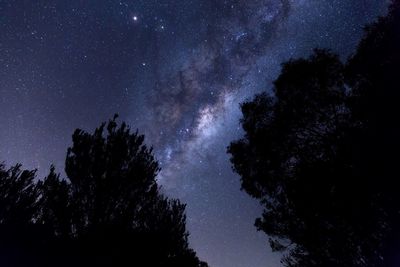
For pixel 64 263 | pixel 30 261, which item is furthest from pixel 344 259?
pixel 30 261

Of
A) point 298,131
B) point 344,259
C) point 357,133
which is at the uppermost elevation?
point 298,131

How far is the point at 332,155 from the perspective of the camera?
1399 cm

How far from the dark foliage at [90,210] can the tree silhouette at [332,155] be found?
20.3 ft

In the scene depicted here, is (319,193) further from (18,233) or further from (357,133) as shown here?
(18,233)

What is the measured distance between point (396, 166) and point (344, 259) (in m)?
5.80

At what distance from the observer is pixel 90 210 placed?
14.5 metres

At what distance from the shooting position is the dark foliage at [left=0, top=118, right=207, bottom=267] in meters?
14.0

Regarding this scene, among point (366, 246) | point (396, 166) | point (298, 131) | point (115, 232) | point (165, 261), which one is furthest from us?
point (165, 261)

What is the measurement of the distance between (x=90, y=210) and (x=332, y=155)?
12002 millimetres

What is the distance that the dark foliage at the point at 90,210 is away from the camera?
13984mm

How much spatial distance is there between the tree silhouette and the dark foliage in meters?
6.18

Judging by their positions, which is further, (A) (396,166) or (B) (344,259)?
(B) (344,259)

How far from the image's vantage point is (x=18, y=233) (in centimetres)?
1430

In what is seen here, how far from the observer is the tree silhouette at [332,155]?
39.7 feet
